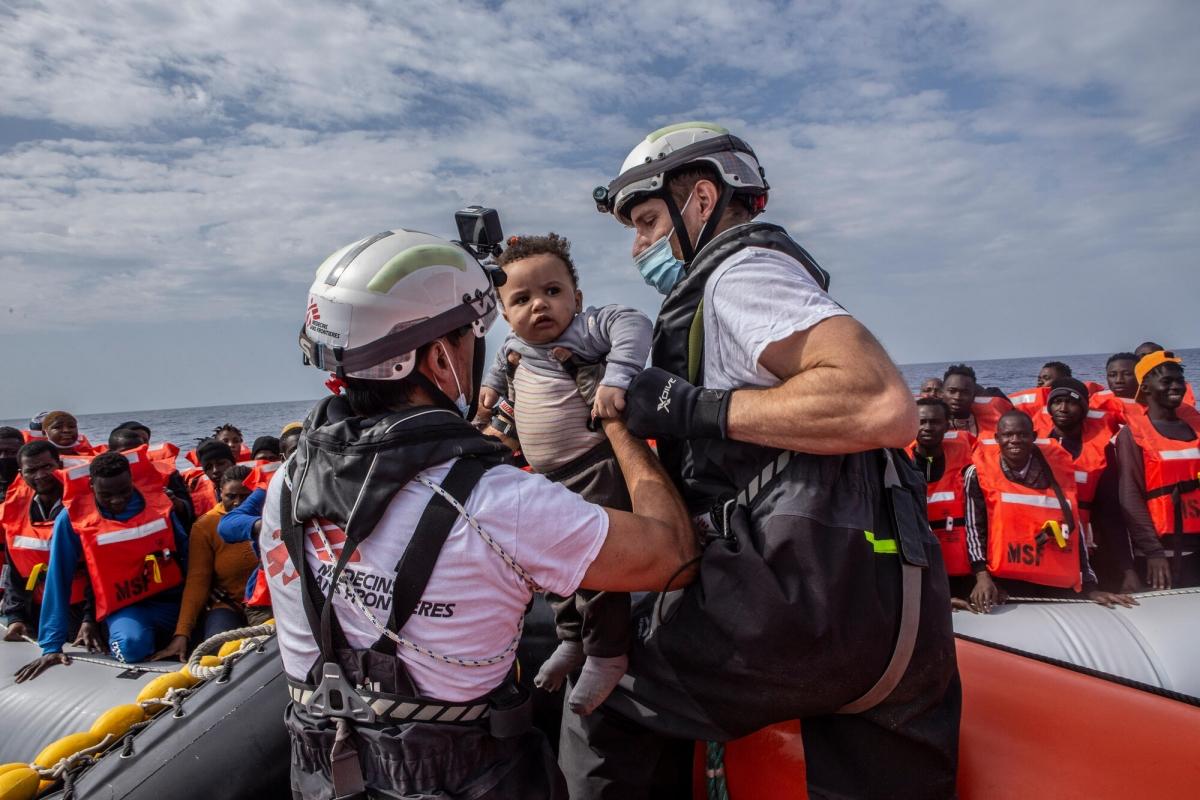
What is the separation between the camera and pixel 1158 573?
610 cm

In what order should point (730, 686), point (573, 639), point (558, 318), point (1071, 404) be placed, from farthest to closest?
point (1071, 404)
point (558, 318)
point (573, 639)
point (730, 686)

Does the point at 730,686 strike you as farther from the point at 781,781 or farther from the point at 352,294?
the point at 352,294

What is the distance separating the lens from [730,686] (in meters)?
1.74

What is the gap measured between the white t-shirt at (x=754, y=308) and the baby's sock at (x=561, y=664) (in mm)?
966

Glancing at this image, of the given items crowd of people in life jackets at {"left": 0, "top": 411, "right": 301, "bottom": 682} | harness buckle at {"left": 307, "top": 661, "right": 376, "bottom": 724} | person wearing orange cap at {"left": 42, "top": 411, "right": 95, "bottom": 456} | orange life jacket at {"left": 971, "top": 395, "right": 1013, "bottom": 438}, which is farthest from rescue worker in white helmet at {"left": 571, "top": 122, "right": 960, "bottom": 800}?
person wearing orange cap at {"left": 42, "top": 411, "right": 95, "bottom": 456}

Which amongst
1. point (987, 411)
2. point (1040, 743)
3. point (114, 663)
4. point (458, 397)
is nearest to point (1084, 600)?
point (987, 411)

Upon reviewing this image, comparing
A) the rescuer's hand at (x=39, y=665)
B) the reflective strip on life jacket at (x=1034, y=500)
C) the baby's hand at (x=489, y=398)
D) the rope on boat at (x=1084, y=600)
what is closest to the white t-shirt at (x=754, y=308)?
the baby's hand at (x=489, y=398)

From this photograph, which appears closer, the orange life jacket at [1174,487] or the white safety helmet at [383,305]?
the white safety helmet at [383,305]

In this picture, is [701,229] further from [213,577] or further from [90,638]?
[90,638]

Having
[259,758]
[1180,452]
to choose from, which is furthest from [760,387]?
[1180,452]

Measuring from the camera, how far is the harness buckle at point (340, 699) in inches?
64.7

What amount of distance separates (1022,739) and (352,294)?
78.8 inches

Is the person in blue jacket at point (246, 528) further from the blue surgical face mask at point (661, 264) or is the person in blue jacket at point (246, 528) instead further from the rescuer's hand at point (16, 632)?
the blue surgical face mask at point (661, 264)

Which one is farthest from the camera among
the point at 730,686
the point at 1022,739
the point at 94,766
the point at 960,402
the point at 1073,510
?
the point at 960,402
